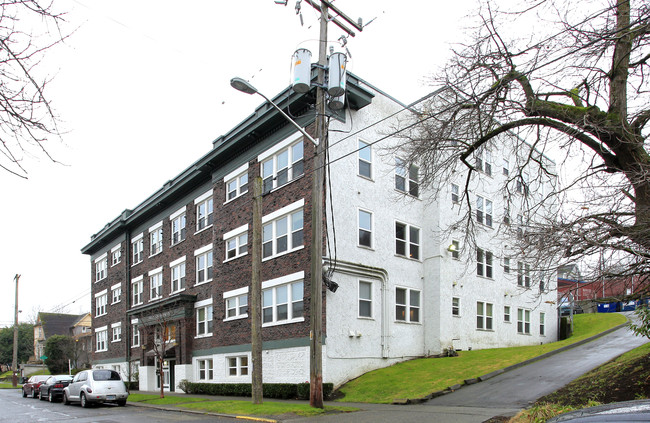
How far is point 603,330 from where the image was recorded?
29.4 meters

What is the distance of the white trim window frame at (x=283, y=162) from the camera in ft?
77.8

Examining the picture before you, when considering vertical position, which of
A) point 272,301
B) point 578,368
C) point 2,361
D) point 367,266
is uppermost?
point 367,266

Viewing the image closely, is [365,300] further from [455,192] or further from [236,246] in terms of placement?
[455,192]

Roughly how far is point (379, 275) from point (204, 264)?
11882mm

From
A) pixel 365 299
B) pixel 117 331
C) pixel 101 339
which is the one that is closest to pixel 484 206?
pixel 365 299

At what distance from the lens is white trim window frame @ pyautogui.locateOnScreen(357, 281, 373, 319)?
902 inches

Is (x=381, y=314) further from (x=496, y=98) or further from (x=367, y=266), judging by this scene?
(x=496, y=98)

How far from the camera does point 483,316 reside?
95.6 ft

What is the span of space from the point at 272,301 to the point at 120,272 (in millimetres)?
23052

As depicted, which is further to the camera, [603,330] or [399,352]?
[603,330]

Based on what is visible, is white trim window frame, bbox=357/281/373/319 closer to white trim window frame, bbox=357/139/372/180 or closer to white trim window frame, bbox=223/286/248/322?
white trim window frame, bbox=357/139/372/180

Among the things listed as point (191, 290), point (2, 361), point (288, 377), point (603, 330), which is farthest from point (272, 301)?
point (2, 361)

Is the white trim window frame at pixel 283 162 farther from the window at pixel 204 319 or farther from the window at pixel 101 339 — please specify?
the window at pixel 101 339

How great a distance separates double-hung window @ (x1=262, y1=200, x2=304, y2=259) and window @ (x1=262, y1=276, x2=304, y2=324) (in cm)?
157
